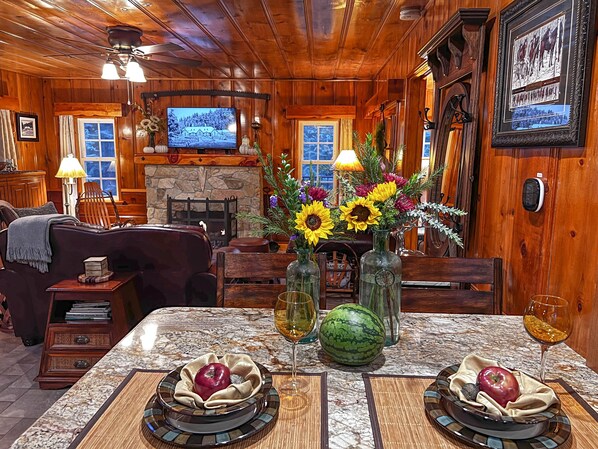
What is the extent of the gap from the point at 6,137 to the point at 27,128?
0.54 meters

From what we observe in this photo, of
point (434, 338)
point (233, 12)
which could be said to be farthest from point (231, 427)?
point (233, 12)

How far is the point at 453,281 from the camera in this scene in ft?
5.35

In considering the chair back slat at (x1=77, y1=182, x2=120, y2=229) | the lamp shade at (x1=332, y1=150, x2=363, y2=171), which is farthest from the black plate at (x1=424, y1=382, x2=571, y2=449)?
the chair back slat at (x1=77, y1=182, x2=120, y2=229)

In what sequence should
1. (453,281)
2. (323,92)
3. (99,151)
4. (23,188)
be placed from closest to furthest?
(453,281), (23,188), (323,92), (99,151)

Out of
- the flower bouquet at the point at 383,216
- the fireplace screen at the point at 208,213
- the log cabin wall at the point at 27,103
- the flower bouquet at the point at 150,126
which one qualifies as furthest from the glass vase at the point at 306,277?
the log cabin wall at the point at 27,103

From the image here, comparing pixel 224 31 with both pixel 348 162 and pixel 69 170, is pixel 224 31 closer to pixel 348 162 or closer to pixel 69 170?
pixel 348 162

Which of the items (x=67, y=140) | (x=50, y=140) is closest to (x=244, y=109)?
(x=67, y=140)

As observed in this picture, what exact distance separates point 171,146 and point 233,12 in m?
3.82

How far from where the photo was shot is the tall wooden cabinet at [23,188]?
561cm

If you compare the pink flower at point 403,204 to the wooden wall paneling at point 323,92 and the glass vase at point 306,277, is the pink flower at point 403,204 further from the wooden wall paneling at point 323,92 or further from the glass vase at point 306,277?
the wooden wall paneling at point 323,92

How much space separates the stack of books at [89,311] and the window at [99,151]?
492cm

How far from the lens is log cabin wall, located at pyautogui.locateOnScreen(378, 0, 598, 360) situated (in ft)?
4.17

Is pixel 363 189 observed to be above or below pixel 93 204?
above

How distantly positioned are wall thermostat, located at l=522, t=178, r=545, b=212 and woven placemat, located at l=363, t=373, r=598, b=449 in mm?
682
